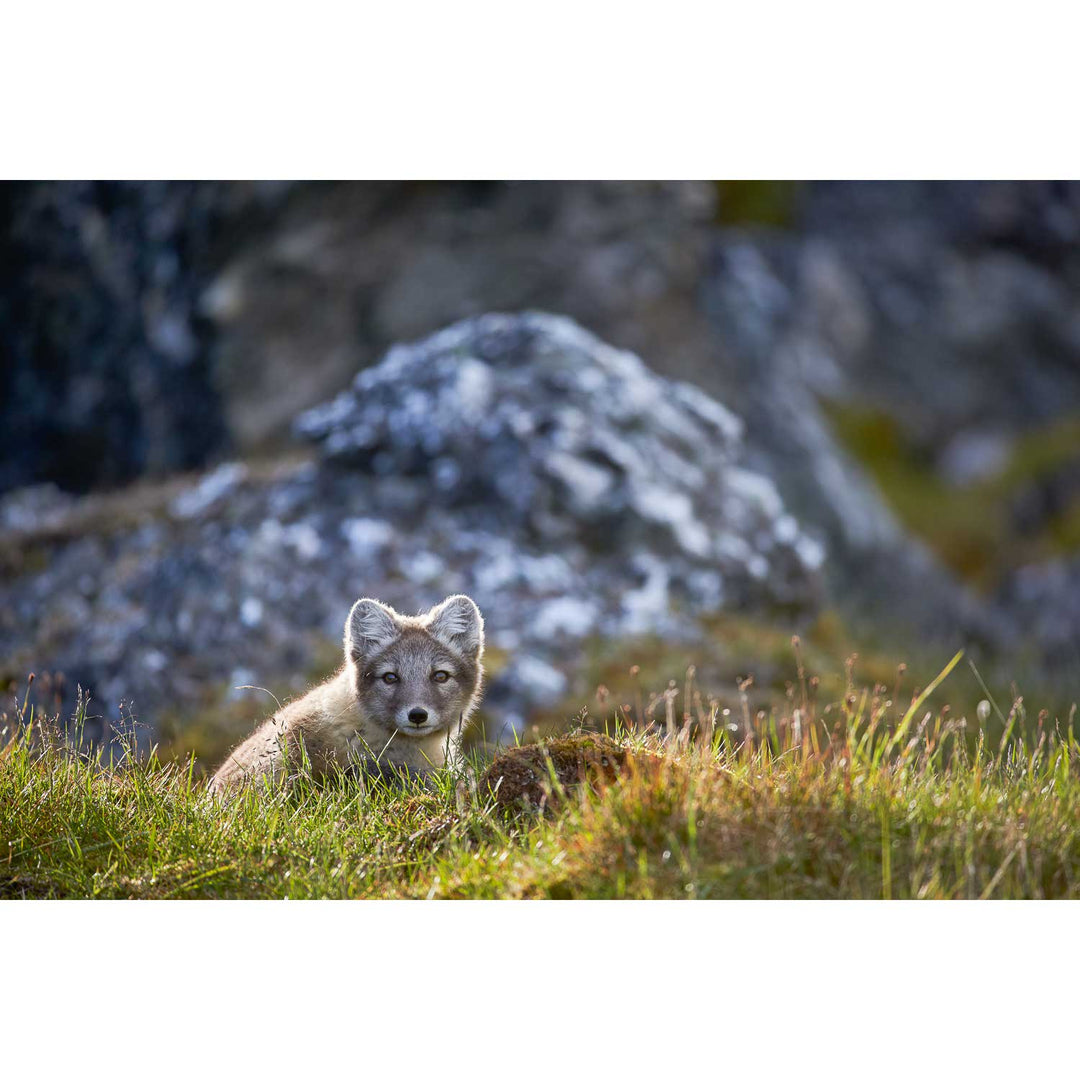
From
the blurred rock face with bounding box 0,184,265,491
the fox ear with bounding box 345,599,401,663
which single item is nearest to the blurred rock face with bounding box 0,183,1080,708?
the blurred rock face with bounding box 0,184,265,491

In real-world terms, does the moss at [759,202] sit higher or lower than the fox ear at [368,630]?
higher

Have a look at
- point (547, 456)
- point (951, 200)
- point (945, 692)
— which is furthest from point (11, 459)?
point (951, 200)

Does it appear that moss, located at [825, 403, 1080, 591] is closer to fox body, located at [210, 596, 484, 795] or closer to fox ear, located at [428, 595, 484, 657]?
fox ear, located at [428, 595, 484, 657]

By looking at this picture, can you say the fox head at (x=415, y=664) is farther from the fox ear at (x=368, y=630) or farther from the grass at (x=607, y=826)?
the grass at (x=607, y=826)

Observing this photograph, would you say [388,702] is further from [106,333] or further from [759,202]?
[759,202]

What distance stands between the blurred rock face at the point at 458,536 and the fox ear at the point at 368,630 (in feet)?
11.5

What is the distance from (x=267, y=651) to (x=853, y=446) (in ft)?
31.6

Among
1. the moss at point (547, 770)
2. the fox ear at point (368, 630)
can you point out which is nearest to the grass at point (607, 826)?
the moss at point (547, 770)

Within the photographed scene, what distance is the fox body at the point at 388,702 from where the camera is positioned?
5836 mm

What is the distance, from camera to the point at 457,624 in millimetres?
6320

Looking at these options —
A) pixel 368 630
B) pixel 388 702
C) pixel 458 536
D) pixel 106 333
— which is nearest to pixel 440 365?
pixel 458 536

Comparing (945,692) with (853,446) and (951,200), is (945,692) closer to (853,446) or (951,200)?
(853,446)

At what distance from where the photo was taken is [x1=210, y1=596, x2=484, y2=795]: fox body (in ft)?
19.1

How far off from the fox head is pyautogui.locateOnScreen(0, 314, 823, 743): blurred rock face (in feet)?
10.7
